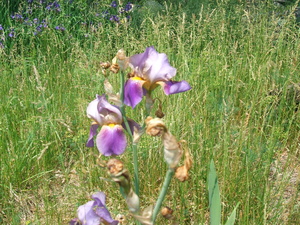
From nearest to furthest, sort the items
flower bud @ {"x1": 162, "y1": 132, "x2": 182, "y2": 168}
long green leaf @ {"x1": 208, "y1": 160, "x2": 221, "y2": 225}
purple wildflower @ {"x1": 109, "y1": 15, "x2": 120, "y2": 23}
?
flower bud @ {"x1": 162, "y1": 132, "x2": 182, "y2": 168}, long green leaf @ {"x1": 208, "y1": 160, "x2": 221, "y2": 225}, purple wildflower @ {"x1": 109, "y1": 15, "x2": 120, "y2": 23}

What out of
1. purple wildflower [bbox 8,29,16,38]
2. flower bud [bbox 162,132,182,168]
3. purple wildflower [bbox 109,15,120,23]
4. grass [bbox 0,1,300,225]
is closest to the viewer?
flower bud [bbox 162,132,182,168]

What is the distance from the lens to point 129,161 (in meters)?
1.79

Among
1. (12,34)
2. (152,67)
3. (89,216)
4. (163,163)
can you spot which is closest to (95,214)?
(89,216)

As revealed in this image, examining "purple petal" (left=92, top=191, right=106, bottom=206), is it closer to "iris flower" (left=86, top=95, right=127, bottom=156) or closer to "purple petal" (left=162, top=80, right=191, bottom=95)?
"iris flower" (left=86, top=95, right=127, bottom=156)

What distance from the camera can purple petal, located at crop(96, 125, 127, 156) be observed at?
84 cm

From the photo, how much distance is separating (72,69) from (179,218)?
1.69 metres

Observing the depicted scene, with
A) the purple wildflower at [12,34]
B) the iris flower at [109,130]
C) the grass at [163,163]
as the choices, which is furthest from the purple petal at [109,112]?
the purple wildflower at [12,34]

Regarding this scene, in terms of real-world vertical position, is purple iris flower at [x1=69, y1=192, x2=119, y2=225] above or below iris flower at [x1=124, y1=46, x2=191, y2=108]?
below

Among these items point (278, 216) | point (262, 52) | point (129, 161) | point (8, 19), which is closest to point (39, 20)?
point (8, 19)

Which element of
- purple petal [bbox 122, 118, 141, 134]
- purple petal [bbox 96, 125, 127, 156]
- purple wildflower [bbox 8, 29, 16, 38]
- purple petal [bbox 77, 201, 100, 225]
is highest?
purple petal [bbox 122, 118, 141, 134]

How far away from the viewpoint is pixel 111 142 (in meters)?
0.84

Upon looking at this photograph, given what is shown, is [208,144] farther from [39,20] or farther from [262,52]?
[39,20]

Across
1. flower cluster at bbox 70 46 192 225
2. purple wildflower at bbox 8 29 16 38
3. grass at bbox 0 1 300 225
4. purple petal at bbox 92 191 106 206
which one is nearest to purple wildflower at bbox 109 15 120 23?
purple wildflower at bbox 8 29 16 38

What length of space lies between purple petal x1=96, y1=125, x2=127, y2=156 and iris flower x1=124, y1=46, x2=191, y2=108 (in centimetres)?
8
